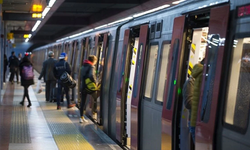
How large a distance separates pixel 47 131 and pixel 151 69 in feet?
14.0

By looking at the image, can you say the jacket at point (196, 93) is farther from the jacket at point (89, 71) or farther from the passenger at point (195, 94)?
the jacket at point (89, 71)

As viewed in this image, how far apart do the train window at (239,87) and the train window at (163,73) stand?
2.16 meters

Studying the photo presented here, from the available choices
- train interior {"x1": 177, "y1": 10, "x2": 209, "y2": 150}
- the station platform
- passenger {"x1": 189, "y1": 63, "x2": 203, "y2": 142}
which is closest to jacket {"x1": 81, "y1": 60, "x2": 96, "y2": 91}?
the station platform

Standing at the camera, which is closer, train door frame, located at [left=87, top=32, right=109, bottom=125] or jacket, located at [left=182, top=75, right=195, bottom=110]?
jacket, located at [left=182, top=75, right=195, bottom=110]

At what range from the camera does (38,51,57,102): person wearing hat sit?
17.7 m

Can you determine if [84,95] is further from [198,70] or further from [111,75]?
[198,70]

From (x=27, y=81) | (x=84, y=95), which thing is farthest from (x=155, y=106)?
(x=27, y=81)

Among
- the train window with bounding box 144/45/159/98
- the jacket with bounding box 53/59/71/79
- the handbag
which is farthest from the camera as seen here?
the jacket with bounding box 53/59/71/79

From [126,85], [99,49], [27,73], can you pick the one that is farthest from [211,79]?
[27,73]

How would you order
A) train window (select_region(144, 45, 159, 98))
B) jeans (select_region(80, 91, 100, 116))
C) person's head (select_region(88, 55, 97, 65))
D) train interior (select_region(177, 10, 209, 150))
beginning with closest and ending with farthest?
1. train interior (select_region(177, 10, 209, 150))
2. train window (select_region(144, 45, 159, 98))
3. person's head (select_region(88, 55, 97, 65))
4. jeans (select_region(80, 91, 100, 116))

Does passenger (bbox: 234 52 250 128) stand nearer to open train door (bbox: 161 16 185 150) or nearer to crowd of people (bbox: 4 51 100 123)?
open train door (bbox: 161 16 185 150)

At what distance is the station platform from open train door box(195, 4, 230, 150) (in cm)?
426

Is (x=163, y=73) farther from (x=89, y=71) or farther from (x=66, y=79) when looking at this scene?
(x=66, y=79)

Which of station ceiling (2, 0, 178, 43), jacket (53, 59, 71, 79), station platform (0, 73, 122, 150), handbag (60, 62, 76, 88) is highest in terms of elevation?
station ceiling (2, 0, 178, 43)
